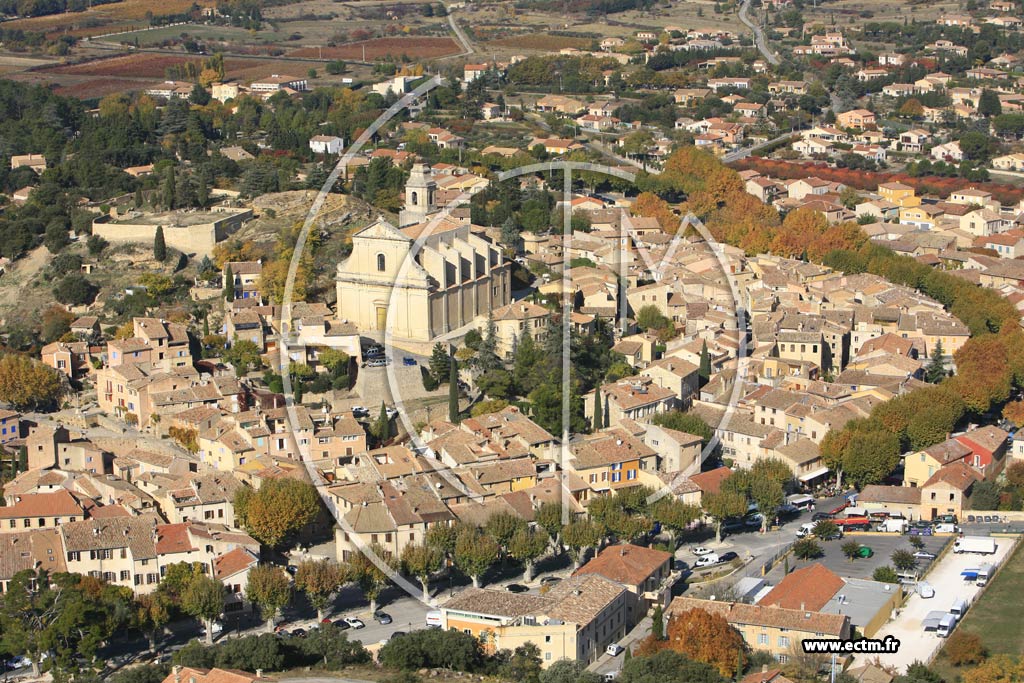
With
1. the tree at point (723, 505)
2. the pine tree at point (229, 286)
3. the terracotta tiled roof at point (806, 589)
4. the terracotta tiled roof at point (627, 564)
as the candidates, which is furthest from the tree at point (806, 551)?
the pine tree at point (229, 286)

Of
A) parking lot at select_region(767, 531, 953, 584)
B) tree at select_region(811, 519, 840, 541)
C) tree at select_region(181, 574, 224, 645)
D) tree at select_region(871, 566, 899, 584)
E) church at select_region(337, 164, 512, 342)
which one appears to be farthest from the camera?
church at select_region(337, 164, 512, 342)

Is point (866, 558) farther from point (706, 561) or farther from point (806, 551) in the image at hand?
point (706, 561)

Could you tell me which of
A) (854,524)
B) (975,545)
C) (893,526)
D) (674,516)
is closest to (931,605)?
(975,545)

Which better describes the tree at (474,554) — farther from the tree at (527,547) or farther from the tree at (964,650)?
the tree at (964,650)

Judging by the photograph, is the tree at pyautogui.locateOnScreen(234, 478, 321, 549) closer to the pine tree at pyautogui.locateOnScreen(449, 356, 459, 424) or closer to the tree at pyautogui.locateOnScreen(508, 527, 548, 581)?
the tree at pyautogui.locateOnScreen(508, 527, 548, 581)

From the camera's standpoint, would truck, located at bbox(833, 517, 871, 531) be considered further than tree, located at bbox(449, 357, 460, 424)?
No

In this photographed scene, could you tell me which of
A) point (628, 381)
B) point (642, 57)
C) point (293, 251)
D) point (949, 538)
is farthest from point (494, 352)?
point (642, 57)

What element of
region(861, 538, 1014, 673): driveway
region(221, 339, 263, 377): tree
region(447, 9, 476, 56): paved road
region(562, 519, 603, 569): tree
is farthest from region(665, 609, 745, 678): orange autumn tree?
region(447, 9, 476, 56): paved road
